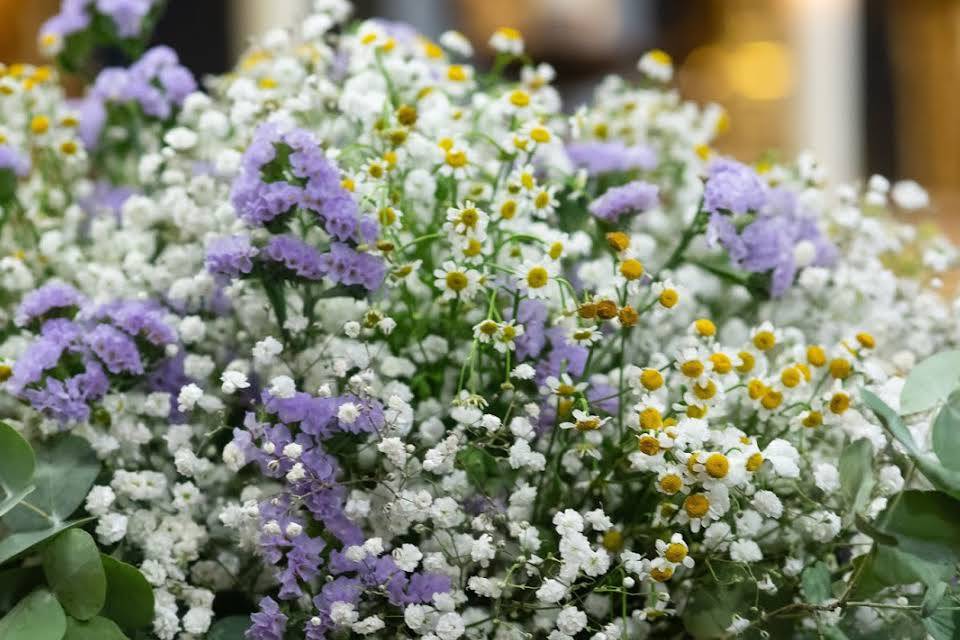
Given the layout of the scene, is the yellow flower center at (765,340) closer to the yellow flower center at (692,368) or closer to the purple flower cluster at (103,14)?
the yellow flower center at (692,368)

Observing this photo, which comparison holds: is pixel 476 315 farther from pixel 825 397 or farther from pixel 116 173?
pixel 116 173

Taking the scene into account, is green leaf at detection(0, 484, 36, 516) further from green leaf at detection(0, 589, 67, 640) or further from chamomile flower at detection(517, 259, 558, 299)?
chamomile flower at detection(517, 259, 558, 299)

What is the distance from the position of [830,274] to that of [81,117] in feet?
2.01

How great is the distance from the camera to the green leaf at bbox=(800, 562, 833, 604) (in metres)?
0.59

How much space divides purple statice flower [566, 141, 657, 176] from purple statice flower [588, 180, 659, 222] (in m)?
0.12

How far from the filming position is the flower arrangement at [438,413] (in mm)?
596

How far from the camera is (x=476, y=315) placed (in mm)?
712

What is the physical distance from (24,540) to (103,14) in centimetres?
50

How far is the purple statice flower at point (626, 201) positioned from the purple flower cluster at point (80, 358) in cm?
29

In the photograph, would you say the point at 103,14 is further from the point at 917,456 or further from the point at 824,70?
the point at 824,70

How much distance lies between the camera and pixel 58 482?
0.64 meters

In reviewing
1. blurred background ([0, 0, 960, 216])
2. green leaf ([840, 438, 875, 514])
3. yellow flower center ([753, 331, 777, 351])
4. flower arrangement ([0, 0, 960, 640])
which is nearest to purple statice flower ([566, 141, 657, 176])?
flower arrangement ([0, 0, 960, 640])

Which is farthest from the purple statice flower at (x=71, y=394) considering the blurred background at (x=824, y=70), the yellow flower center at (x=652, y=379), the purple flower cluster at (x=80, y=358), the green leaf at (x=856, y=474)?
the blurred background at (x=824, y=70)

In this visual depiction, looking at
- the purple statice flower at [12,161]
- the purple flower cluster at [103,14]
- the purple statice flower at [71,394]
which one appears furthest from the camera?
the purple flower cluster at [103,14]
